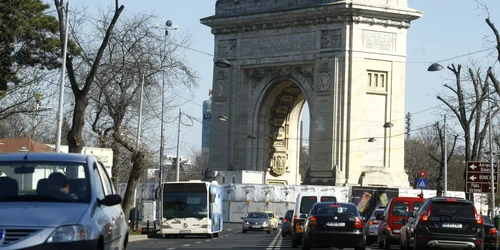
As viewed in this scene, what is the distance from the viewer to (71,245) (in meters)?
12.0

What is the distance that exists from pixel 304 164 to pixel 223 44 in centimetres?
7395

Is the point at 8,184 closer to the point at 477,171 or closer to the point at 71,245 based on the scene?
the point at 71,245

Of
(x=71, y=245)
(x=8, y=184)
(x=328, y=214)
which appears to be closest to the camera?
(x=71, y=245)

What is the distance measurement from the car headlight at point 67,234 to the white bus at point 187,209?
35.8 metres

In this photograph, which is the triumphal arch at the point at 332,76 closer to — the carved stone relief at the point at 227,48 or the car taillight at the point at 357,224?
the carved stone relief at the point at 227,48

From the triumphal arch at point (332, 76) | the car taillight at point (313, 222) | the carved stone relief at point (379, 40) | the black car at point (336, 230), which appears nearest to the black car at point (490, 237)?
the black car at point (336, 230)

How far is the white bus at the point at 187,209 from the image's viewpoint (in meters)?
48.2

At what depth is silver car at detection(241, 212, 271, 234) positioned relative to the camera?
63.2m

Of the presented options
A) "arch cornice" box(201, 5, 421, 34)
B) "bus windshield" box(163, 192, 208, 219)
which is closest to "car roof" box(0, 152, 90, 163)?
"bus windshield" box(163, 192, 208, 219)

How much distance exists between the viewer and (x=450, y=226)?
28.0 meters

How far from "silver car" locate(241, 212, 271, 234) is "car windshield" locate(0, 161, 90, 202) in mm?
49212

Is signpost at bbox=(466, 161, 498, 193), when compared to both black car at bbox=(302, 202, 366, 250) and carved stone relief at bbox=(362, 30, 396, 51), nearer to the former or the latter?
black car at bbox=(302, 202, 366, 250)

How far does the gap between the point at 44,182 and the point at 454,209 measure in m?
16.5

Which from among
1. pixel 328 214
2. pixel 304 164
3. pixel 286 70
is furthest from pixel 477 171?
pixel 304 164
